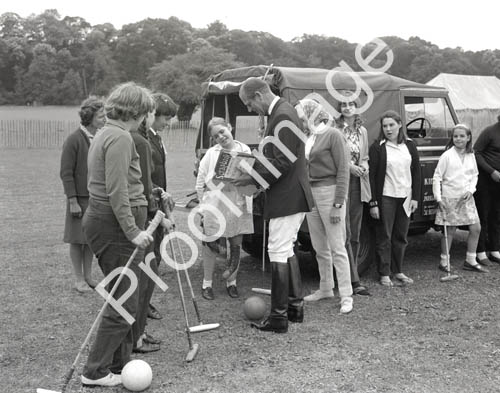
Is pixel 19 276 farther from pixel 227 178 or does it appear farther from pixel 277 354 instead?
pixel 277 354

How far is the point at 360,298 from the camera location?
5.82m

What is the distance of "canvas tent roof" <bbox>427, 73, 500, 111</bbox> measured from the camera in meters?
32.1

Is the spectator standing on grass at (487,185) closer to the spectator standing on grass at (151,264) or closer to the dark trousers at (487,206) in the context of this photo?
the dark trousers at (487,206)

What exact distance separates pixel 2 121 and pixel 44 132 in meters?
2.19

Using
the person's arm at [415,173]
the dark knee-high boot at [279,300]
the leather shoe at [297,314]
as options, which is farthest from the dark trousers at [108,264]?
the person's arm at [415,173]

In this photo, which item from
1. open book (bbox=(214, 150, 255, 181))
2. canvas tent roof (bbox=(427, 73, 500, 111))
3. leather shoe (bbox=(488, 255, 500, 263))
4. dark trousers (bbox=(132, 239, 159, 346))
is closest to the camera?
dark trousers (bbox=(132, 239, 159, 346))

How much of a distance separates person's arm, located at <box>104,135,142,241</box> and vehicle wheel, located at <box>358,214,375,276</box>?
11.9 ft

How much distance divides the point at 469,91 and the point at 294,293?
3193 cm

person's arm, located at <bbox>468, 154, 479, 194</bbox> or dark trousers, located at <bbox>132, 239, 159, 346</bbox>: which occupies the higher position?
person's arm, located at <bbox>468, 154, 479, 194</bbox>

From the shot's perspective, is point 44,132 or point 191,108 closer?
point 44,132

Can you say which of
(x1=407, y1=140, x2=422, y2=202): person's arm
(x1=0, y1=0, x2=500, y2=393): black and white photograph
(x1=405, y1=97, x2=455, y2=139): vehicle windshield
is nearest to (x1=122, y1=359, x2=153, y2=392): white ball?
(x1=0, y1=0, x2=500, y2=393): black and white photograph

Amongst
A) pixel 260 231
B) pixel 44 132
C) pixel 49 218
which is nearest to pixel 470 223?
pixel 260 231

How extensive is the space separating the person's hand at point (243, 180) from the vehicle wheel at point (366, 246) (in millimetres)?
2090

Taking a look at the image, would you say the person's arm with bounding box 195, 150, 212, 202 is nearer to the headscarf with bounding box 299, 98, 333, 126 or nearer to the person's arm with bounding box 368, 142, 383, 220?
the headscarf with bounding box 299, 98, 333, 126
